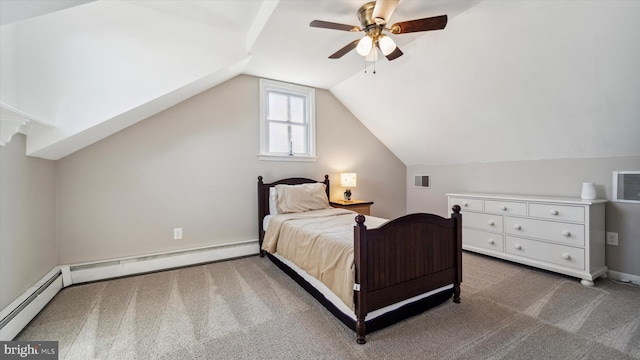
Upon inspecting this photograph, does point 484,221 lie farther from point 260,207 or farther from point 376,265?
point 260,207

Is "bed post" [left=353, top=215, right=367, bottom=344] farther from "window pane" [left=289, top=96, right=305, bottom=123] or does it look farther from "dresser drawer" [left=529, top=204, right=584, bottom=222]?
"window pane" [left=289, top=96, right=305, bottom=123]

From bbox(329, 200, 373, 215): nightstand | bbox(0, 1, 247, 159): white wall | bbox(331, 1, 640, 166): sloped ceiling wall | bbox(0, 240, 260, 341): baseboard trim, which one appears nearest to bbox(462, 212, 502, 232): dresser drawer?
bbox(331, 1, 640, 166): sloped ceiling wall

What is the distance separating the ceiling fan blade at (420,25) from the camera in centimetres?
182

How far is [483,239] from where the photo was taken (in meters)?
3.33

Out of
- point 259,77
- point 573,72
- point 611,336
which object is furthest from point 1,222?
point 573,72

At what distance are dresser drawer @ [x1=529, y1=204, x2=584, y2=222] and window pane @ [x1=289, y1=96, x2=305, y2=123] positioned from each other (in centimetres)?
317

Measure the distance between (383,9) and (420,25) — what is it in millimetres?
363

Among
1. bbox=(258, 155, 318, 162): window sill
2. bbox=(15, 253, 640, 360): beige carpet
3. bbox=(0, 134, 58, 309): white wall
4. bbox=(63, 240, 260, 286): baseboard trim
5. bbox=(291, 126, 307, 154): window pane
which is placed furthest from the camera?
bbox=(291, 126, 307, 154): window pane

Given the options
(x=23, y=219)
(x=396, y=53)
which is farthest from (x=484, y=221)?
(x=23, y=219)

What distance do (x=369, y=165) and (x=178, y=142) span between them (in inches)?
118

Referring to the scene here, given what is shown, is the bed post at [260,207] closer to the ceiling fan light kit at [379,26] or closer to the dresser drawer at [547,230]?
the ceiling fan light kit at [379,26]

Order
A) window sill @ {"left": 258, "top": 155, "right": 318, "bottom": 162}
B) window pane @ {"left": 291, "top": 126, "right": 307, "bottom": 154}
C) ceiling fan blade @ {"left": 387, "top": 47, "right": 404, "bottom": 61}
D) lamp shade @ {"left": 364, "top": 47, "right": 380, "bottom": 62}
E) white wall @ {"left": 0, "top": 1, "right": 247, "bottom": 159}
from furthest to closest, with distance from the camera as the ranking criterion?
window pane @ {"left": 291, "top": 126, "right": 307, "bottom": 154}, window sill @ {"left": 258, "top": 155, "right": 318, "bottom": 162}, lamp shade @ {"left": 364, "top": 47, "right": 380, "bottom": 62}, ceiling fan blade @ {"left": 387, "top": 47, "right": 404, "bottom": 61}, white wall @ {"left": 0, "top": 1, "right": 247, "bottom": 159}

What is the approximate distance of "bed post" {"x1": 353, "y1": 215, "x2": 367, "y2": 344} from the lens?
164 cm

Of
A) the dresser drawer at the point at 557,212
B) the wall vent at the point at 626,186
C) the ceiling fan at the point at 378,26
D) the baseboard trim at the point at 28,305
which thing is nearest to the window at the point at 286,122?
the ceiling fan at the point at 378,26
